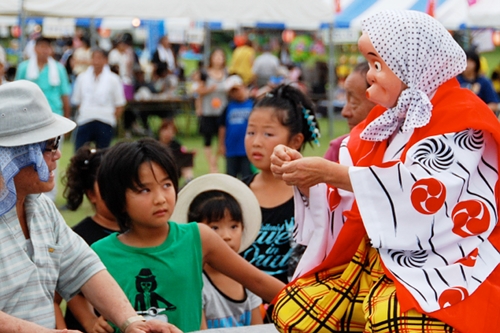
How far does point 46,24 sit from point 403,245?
24.9 m

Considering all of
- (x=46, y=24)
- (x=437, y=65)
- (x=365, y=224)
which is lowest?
(x=46, y=24)

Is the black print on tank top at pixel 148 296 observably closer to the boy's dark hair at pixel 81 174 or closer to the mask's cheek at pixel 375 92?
the boy's dark hair at pixel 81 174

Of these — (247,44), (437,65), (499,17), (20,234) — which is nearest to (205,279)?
(20,234)

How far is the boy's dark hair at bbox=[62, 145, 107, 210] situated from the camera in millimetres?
3996

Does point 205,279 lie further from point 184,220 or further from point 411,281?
point 411,281

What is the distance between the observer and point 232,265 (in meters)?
3.20

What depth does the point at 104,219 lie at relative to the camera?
150 inches

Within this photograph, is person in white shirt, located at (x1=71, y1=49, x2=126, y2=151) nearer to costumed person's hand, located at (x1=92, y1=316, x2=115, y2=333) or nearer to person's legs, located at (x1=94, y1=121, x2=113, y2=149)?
person's legs, located at (x1=94, y1=121, x2=113, y2=149)

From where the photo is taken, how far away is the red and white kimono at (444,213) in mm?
2258

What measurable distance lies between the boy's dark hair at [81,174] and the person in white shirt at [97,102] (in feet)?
19.2

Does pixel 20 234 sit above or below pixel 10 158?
below

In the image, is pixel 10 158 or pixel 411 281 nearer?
pixel 411 281

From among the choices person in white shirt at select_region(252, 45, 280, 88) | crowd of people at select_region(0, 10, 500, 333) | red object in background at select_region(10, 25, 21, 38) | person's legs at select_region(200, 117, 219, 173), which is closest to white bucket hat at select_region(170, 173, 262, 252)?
crowd of people at select_region(0, 10, 500, 333)

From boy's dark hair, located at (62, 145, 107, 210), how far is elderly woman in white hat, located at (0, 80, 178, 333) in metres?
1.15
